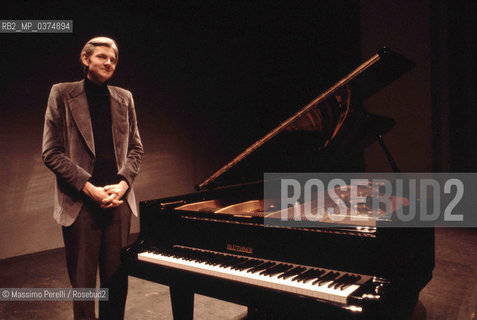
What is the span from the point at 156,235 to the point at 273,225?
0.75 metres

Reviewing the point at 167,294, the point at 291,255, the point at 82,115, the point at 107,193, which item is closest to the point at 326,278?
the point at 291,255

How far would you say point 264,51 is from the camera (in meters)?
7.24

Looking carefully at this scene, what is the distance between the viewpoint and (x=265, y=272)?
157 centimetres

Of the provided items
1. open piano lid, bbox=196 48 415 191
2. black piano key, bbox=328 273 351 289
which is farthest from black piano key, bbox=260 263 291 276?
open piano lid, bbox=196 48 415 191

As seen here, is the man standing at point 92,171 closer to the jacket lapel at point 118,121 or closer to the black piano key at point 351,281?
the jacket lapel at point 118,121

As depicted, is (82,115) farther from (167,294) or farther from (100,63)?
(167,294)

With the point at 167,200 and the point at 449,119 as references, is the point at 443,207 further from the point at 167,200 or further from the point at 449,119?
the point at 167,200

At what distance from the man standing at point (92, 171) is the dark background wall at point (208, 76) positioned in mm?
3186

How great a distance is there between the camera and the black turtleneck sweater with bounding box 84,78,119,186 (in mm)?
1982

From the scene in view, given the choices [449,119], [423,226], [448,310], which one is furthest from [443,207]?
[423,226]

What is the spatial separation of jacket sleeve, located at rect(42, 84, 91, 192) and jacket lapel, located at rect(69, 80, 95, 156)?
0.21 ft

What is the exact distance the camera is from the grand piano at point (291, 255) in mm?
1370

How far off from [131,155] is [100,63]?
1.78 feet

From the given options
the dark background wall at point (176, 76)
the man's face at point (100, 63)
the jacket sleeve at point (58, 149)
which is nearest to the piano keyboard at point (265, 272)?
the jacket sleeve at point (58, 149)
